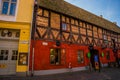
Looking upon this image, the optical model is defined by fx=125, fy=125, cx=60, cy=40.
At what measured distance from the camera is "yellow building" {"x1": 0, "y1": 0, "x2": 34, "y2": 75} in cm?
1009

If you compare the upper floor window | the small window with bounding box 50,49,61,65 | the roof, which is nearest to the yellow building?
the upper floor window

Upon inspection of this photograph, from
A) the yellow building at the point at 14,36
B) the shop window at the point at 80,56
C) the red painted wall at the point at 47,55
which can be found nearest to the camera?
the yellow building at the point at 14,36

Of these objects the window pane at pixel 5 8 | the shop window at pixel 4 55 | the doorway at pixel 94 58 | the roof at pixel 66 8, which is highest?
the roof at pixel 66 8

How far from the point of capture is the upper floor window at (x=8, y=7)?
1045 centimetres

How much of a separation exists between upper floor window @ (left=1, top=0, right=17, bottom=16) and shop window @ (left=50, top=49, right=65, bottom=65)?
499cm

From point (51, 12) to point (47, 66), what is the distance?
5292mm

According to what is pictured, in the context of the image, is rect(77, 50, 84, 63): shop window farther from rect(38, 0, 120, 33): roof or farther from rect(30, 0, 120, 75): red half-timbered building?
rect(38, 0, 120, 33): roof

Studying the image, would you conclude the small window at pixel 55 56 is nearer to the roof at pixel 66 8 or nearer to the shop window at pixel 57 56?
the shop window at pixel 57 56

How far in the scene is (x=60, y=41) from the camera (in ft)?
42.0

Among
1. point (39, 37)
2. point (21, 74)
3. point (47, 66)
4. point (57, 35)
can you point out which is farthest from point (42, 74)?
point (57, 35)

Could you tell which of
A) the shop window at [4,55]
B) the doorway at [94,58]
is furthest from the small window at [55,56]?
the doorway at [94,58]

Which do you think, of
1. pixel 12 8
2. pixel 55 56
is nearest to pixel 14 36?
pixel 12 8

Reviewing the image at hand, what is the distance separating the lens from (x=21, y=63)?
10.0 metres

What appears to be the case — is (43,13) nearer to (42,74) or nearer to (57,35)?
(57,35)
